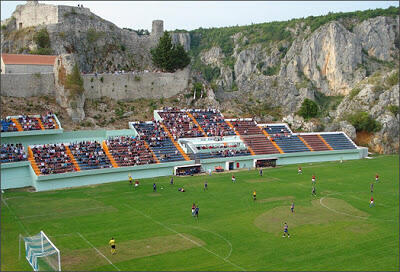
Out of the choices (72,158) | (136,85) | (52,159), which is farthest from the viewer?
(136,85)

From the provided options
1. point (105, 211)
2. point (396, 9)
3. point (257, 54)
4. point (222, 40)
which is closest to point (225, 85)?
point (257, 54)

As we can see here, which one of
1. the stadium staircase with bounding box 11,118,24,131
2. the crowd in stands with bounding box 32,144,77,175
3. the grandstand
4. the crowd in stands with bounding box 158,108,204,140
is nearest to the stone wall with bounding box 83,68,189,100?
the crowd in stands with bounding box 158,108,204,140

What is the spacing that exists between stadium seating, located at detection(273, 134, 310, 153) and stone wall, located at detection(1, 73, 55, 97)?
31.6m

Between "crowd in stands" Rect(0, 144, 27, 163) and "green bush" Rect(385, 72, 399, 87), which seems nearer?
"crowd in stands" Rect(0, 144, 27, 163)

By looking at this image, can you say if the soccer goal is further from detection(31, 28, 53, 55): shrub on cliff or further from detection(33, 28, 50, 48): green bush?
detection(33, 28, 50, 48): green bush

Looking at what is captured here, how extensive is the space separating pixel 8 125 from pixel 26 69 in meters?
15.8

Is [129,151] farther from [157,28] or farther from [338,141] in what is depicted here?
[157,28]

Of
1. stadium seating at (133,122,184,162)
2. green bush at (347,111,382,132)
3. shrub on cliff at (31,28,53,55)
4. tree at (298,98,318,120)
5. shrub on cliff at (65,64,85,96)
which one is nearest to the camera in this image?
stadium seating at (133,122,184,162)

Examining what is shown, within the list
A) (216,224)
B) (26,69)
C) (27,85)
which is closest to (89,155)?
(27,85)

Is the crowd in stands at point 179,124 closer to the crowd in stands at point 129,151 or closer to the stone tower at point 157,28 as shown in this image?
the crowd in stands at point 129,151

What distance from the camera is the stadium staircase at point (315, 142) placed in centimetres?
6681

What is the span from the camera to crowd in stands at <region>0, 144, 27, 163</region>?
4819 cm

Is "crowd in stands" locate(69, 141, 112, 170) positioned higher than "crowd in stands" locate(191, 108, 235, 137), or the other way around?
"crowd in stands" locate(191, 108, 235, 137)

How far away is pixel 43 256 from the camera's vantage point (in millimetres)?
25438
